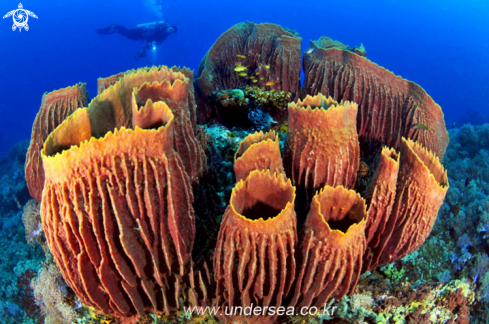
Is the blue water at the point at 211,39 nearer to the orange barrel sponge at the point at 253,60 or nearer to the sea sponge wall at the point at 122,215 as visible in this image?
the orange barrel sponge at the point at 253,60

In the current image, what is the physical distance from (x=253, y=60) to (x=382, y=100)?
301cm

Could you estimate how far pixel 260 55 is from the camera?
6.21m

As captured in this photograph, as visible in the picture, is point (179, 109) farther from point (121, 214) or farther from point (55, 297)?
point (55, 297)

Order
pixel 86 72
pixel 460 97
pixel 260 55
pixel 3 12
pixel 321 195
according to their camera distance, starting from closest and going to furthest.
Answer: pixel 321 195 < pixel 260 55 < pixel 460 97 < pixel 3 12 < pixel 86 72

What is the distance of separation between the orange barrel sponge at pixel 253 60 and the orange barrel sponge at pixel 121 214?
11.7ft

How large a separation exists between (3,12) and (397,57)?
10890 cm

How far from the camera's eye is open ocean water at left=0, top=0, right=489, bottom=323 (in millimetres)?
2752

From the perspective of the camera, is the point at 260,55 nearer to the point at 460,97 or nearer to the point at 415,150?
the point at 415,150

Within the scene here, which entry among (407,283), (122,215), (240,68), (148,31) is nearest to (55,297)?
(122,215)

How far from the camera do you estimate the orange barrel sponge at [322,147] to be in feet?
8.68

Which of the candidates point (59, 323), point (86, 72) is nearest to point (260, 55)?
point (59, 323)

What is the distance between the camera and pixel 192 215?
2.40 metres

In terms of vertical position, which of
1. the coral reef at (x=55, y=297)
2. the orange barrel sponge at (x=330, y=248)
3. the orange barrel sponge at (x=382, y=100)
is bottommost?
the coral reef at (x=55, y=297)

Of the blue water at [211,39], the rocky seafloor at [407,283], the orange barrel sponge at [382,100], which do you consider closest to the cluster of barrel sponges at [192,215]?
the rocky seafloor at [407,283]
